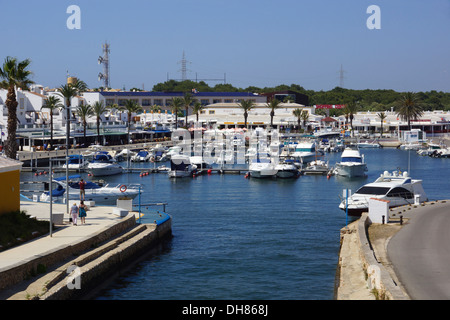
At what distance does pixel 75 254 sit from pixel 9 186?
5.97m

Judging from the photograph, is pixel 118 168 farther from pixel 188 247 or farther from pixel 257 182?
pixel 188 247

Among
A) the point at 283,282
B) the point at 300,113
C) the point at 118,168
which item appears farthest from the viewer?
the point at 300,113

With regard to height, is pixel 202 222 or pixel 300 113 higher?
pixel 300 113

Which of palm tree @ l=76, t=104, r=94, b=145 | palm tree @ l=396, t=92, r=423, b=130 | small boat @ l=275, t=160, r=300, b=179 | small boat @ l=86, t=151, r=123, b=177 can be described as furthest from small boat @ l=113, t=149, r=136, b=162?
palm tree @ l=396, t=92, r=423, b=130

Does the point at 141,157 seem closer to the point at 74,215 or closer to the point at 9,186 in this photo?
the point at 74,215

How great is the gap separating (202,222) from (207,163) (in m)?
38.9

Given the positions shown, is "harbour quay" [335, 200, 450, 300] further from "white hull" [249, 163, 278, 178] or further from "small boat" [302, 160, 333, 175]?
"small boat" [302, 160, 333, 175]

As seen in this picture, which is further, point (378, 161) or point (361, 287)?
point (378, 161)

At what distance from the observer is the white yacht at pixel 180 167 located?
73.4m

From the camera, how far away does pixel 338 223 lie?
139ft

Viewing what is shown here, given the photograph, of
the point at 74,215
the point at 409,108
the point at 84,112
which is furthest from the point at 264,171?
the point at 409,108

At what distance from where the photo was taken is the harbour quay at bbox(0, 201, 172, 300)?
2172 cm

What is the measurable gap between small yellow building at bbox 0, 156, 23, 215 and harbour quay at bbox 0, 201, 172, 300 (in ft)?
6.93

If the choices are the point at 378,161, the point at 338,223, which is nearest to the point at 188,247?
the point at 338,223
